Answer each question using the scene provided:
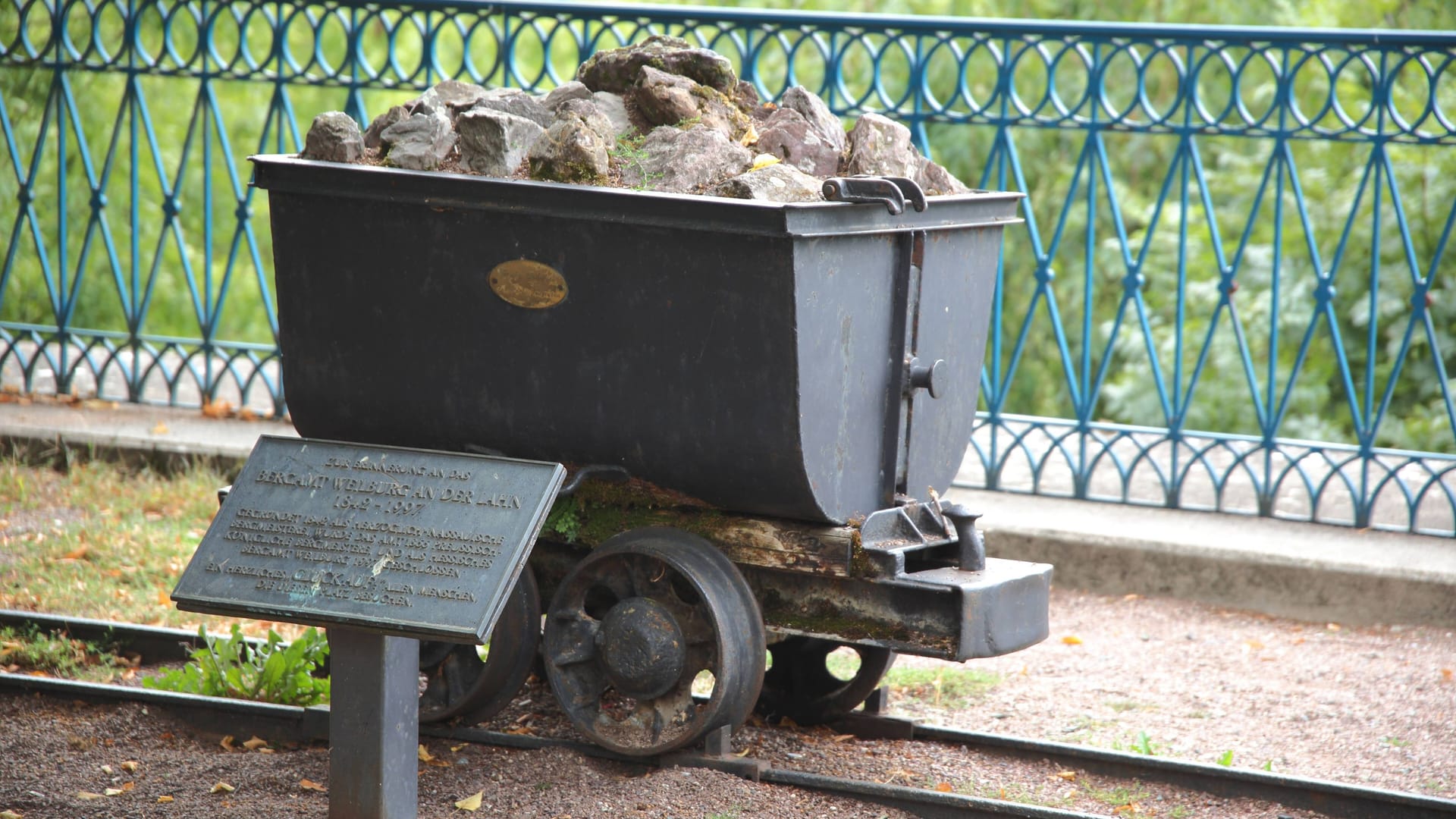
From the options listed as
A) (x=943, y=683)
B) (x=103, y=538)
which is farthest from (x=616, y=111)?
(x=103, y=538)

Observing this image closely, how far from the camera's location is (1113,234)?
45.5 feet

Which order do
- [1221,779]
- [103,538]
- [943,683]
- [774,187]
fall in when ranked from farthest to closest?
[103,538] < [943,683] < [1221,779] < [774,187]

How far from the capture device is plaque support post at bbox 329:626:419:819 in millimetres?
3350

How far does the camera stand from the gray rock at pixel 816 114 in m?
3.90

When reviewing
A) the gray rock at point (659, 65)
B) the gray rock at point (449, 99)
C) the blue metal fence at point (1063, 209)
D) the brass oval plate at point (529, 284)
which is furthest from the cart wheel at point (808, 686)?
the blue metal fence at point (1063, 209)

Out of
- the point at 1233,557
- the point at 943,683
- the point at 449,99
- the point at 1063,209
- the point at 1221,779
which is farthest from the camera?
the point at 1063,209

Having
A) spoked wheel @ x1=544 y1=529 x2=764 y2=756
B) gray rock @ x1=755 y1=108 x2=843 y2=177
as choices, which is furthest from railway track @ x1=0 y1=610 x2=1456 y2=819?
gray rock @ x1=755 y1=108 x2=843 y2=177

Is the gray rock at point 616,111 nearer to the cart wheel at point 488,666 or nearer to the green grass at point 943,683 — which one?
the cart wheel at point 488,666

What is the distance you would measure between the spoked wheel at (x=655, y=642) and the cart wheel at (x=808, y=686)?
54 cm

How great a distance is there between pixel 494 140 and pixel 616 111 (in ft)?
1.35

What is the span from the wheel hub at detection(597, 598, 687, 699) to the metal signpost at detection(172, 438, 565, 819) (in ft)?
1.22

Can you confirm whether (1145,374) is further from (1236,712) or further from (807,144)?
(807,144)

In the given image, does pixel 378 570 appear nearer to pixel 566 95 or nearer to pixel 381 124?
pixel 381 124

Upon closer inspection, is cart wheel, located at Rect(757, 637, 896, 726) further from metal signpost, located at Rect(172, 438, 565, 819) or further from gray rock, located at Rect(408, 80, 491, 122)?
gray rock, located at Rect(408, 80, 491, 122)
